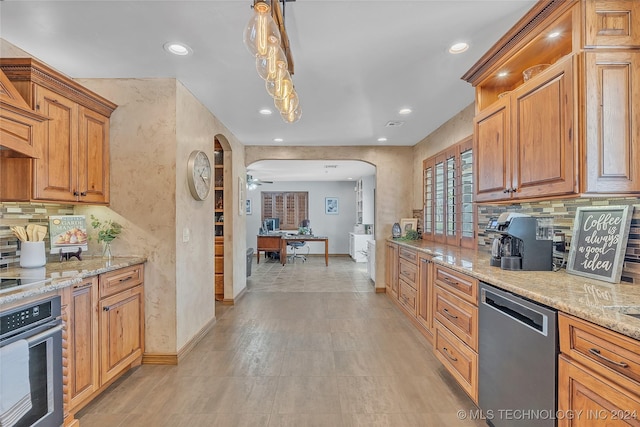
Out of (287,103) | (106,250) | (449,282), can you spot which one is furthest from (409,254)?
(106,250)

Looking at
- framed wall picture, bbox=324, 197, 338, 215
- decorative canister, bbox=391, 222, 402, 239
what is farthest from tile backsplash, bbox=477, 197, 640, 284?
framed wall picture, bbox=324, 197, 338, 215

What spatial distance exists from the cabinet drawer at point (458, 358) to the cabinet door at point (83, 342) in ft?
8.37

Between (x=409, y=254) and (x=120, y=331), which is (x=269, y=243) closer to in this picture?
(x=409, y=254)

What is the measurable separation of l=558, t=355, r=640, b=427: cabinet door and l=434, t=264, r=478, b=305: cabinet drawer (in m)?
0.75

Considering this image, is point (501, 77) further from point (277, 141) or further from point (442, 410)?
point (277, 141)

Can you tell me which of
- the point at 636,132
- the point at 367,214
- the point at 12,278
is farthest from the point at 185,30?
the point at 367,214

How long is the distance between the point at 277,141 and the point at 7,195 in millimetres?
3493

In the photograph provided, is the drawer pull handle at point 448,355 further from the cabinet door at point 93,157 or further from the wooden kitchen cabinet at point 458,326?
the cabinet door at point 93,157

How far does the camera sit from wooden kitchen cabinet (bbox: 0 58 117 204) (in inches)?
83.0

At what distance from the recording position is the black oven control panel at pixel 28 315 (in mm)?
1498

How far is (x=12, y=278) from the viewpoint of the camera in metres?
1.90

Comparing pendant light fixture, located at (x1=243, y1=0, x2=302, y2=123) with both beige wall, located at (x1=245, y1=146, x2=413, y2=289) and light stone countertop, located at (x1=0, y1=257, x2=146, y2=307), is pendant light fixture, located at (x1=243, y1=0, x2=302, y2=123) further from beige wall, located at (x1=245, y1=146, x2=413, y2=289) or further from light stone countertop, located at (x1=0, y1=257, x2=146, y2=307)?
beige wall, located at (x1=245, y1=146, x2=413, y2=289)

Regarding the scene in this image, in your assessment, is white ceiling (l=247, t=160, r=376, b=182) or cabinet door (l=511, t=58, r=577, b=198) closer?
cabinet door (l=511, t=58, r=577, b=198)

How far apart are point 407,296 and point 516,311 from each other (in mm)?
2485
